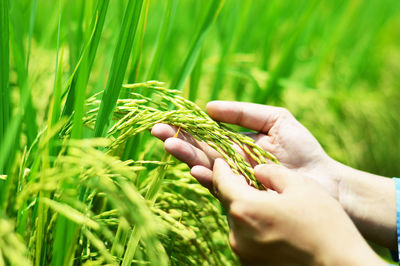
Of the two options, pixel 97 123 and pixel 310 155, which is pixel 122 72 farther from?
pixel 310 155

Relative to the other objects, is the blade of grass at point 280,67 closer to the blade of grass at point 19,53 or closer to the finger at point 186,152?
the finger at point 186,152

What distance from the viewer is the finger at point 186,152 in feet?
3.02

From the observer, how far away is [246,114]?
1.18m

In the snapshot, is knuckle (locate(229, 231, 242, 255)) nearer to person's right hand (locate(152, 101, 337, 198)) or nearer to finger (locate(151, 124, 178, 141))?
finger (locate(151, 124, 178, 141))

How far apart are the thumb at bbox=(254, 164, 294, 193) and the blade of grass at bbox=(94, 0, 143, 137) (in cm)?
37

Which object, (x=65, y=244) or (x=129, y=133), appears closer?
(x=65, y=244)

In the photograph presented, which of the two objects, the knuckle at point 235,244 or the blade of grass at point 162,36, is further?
the blade of grass at point 162,36

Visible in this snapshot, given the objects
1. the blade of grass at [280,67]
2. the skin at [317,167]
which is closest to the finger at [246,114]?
the skin at [317,167]

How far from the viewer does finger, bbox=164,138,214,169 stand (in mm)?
919

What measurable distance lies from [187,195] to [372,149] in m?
1.87

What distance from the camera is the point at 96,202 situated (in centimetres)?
99

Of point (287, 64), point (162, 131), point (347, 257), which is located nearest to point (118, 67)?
point (162, 131)

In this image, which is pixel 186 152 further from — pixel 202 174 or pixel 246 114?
pixel 246 114

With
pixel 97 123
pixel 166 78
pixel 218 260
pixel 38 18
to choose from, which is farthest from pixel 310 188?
pixel 38 18
